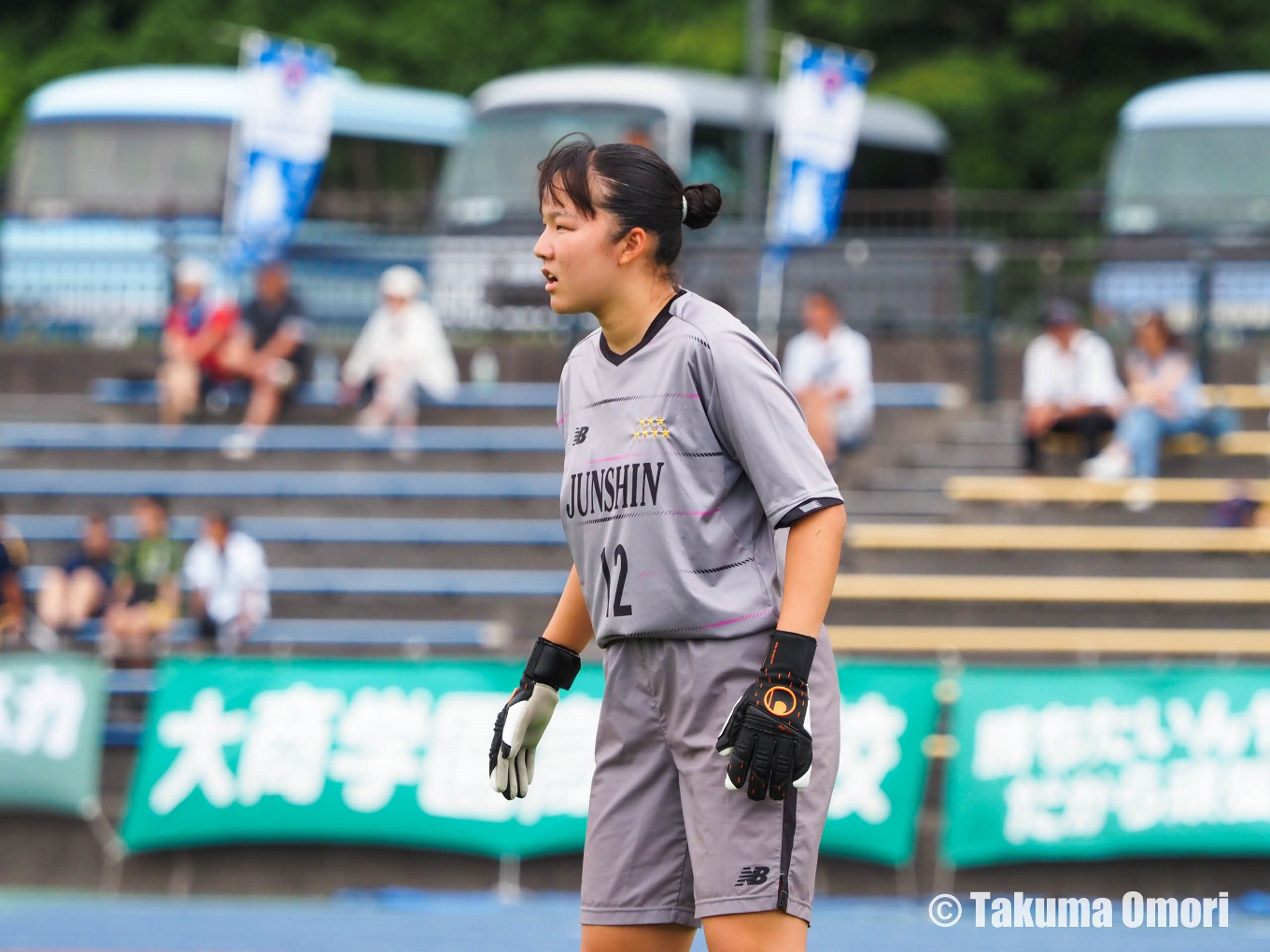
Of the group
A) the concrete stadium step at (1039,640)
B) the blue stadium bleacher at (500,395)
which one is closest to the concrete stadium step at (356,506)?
the blue stadium bleacher at (500,395)

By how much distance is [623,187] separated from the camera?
383 cm

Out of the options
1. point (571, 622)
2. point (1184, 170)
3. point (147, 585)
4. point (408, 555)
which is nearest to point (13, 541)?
point (147, 585)

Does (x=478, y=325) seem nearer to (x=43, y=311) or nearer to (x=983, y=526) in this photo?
(x=43, y=311)

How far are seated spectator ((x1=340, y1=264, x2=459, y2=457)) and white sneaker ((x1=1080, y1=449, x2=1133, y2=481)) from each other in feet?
15.6

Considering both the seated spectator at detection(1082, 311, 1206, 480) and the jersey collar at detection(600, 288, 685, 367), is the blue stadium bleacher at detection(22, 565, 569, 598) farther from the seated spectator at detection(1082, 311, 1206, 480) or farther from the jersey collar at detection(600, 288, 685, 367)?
the jersey collar at detection(600, 288, 685, 367)

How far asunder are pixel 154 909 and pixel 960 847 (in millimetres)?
3826

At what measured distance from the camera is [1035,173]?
30828mm

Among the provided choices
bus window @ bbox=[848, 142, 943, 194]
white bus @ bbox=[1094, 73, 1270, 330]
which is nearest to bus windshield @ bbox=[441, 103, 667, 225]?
bus window @ bbox=[848, 142, 943, 194]

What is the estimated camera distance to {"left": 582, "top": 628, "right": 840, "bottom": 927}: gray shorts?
3.69m

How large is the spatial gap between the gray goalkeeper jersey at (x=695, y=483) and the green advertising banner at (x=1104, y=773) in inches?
207

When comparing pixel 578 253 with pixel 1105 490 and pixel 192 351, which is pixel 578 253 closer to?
pixel 1105 490

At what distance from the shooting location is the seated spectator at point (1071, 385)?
12.5 m

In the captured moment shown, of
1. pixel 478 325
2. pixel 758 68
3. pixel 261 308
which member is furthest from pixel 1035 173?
pixel 261 308

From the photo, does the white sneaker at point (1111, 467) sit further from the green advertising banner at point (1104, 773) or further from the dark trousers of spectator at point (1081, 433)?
the green advertising banner at point (1104, 773)
